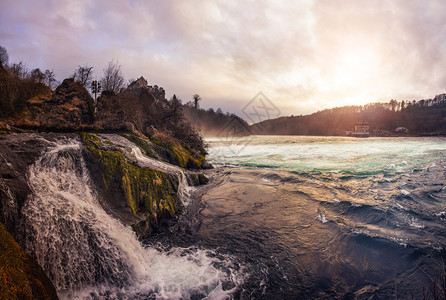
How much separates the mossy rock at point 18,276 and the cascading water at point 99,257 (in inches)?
44.6

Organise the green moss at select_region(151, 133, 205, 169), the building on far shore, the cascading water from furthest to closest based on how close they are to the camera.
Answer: the building on far shore
the green moss at select_region(151, 133, 205, 169)
the cascading water

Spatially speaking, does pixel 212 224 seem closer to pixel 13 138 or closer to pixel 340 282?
pixel 340 282

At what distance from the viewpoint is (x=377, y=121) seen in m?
98.6

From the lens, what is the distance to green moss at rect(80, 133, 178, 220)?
598 cm

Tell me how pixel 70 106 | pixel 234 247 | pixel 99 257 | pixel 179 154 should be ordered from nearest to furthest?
pixel 99 257 → pixel 234 247 → pixel 179 154 → pixel 70 106

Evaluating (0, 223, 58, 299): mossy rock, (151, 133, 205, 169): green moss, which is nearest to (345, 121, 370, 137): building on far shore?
(151, 133, 205, 169): green moss

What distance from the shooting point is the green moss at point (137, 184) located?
5.98 meters

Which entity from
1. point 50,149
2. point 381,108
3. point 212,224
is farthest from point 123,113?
point 381,108

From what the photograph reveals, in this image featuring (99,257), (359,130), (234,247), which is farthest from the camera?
(359,130)

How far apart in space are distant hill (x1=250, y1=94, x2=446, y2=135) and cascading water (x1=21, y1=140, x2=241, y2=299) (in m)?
81.2

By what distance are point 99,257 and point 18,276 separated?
1943mm

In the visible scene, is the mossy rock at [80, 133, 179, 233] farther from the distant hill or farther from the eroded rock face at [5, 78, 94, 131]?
the distant hill

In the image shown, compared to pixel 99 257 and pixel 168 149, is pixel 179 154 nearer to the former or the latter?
pixel 168 149

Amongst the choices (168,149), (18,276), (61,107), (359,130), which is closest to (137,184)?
(18,276)
